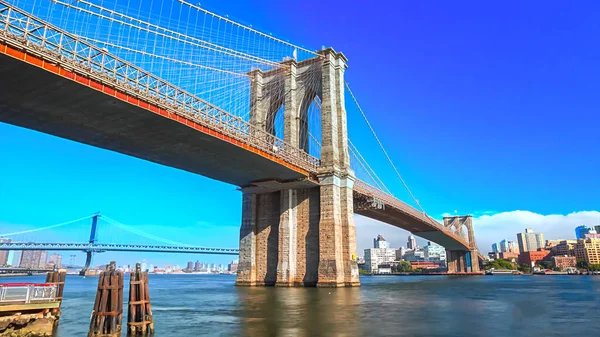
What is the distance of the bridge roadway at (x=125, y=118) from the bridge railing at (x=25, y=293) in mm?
10016

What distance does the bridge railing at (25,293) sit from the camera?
1334 centimetres

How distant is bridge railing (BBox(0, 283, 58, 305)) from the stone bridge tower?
26364 mm

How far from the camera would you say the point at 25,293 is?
13812 millimetres

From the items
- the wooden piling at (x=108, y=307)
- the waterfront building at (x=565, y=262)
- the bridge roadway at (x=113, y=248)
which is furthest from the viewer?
the waterfront building at (x=565, y=262)

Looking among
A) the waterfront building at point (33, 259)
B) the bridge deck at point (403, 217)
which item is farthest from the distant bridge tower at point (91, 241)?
the bridge deck at point (403, 217)

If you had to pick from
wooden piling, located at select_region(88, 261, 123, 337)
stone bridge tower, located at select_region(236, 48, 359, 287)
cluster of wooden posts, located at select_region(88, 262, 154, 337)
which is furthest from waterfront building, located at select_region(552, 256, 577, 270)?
wooden piling, located at select_region(88, 261, 123, 337)

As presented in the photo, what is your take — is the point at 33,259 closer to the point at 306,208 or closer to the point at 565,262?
the point at 306,208

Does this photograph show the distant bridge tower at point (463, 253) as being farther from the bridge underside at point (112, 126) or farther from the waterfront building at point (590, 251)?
the bridge underside at point (112, 126)

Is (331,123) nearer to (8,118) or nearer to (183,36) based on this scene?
(183,36)

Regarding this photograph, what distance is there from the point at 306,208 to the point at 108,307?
2975 centimetres

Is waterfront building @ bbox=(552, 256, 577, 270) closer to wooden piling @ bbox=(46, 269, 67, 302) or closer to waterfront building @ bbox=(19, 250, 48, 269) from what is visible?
wooden piling @ bbox=(46, 269, 67, 302)

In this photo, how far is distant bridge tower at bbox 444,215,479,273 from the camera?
11372cm

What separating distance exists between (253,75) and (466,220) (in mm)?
92997

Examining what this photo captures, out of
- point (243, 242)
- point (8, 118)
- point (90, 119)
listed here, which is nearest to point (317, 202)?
point (243, 242)
